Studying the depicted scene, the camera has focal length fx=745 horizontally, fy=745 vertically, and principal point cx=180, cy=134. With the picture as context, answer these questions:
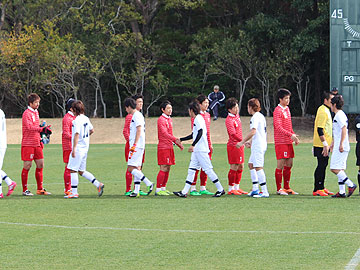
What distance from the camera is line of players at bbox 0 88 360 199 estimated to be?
13.5 meters

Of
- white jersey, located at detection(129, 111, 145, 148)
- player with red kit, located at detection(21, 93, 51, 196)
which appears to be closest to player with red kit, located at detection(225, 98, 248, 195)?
white jersey, located at detection(129, 111, 145, 148)

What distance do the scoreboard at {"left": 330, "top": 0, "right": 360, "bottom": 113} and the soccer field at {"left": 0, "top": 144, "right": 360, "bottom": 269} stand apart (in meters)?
12.9

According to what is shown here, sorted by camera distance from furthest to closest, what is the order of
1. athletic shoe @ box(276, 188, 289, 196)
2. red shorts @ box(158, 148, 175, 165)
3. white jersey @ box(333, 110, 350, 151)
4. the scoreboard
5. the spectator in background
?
the spectator in background, the scoreboard, red shorts @ box(158, 148, 175, 165), athletic shoe @ box(276, 188, 289, 196), white jersey @ box(333, 110, 350, 151)

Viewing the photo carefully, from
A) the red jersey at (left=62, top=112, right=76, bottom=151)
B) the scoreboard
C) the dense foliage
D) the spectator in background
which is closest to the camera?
the red jersey at (left=62, top=112, right=76, bottom=151)

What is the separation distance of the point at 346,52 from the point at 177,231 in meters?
19.3

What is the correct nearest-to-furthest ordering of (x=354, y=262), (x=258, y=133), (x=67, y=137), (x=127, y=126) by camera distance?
1. (x=354, y=262)
2. (x=258, y=133)
3. (x=67, y=137)
4. (x=127, y=126)

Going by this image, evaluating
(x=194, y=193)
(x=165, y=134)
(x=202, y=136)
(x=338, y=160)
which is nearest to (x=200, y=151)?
(x=202, y=136)

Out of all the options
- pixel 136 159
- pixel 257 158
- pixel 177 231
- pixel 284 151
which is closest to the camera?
pixel 177 231

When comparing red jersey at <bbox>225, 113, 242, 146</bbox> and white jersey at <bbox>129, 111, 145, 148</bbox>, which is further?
red jersey at <bbox>225, 113, 242, 146</bbox>

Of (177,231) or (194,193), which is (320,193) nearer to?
(194,193)

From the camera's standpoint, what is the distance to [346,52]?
2786 cm

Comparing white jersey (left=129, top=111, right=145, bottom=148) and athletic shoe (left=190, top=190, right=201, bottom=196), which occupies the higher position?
white jersey (left=129, top=111, right=145, bottom=148)

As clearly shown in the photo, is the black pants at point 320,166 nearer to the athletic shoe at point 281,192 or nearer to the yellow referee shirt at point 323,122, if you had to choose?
the yellow referee shirt at point 323,122

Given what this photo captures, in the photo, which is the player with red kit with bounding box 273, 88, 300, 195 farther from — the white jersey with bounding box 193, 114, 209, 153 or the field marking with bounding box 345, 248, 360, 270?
the field marking with bounding box 345, 248, 360, 270
